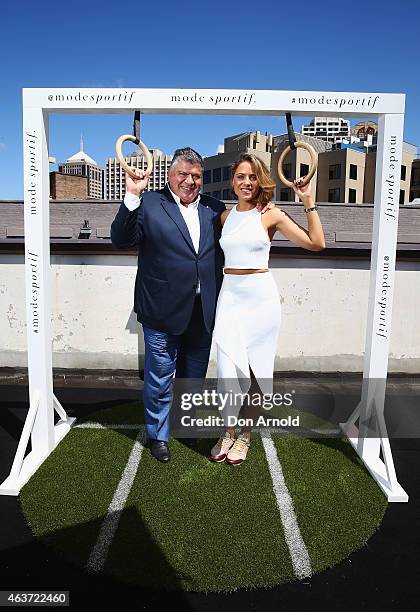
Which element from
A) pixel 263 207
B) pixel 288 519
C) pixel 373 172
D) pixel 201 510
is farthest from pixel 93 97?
pixel 373 172

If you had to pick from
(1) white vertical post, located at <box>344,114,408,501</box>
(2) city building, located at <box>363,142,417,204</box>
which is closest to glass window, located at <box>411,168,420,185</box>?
(2) city building, located at <box>363,142,417,204</box>

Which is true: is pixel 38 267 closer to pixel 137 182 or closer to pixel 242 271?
pixel 137 182

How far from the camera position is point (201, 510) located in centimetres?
335

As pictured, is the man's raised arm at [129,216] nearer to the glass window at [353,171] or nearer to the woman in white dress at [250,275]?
the woman in white dress at [250,275]

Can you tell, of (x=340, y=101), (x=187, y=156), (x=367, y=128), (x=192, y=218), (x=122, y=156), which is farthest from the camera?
(x=367, y=128)

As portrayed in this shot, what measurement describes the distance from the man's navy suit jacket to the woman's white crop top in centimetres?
18

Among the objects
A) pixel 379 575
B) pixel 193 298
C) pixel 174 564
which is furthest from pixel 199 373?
pixel 379 575

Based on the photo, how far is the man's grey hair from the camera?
151 inches

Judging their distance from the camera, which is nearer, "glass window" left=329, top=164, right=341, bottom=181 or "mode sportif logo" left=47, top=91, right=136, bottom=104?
"mode sportif logo" left=47, top=91, right=136, bottom=104

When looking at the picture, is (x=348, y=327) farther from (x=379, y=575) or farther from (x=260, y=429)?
(x=379, y=575)

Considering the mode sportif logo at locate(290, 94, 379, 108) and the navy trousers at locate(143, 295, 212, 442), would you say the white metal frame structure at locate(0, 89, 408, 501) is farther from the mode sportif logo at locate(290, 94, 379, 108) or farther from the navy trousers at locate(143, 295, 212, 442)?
the navy trousers at locate(143, 295, 212, 442)

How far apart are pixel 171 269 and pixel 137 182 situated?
0.71m

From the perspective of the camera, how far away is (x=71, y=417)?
16.2ft

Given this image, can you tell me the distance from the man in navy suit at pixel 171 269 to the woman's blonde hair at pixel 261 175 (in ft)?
1.19
